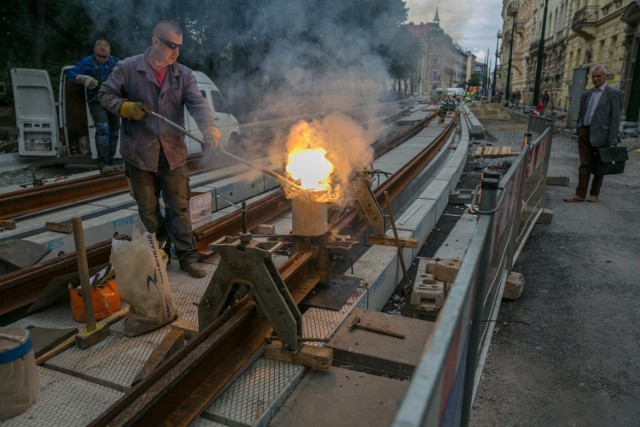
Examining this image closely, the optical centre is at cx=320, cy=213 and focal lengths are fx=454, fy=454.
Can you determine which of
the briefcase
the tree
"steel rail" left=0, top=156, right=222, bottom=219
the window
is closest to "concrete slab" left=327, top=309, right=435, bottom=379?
"steel rail" left=0, top=156, right=222, bottom=219

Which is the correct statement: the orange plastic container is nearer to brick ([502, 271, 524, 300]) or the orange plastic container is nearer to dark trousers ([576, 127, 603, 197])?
brick ([502, 271, 524, 300])

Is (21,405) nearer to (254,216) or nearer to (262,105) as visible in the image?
(254,216)

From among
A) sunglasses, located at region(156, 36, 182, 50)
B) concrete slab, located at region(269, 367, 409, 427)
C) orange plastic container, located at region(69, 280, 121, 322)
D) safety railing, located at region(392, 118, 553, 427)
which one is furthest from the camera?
sunglasses, located at region(156, 36, 182, 50)

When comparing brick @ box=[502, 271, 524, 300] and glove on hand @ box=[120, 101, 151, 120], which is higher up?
glove on hand @ box=[120, 101, 151, 120]

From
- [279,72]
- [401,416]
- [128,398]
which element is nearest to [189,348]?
[128,398]

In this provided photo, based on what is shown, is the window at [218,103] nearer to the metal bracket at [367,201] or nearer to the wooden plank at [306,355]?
the metal bracket at [367,201]

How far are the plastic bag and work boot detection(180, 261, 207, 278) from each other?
0.82 meters

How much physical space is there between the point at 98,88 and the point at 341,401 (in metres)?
7.80

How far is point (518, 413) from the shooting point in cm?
313

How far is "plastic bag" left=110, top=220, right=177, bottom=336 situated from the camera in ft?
10.0

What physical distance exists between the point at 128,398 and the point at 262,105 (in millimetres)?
14100

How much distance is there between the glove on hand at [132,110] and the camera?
144 inches

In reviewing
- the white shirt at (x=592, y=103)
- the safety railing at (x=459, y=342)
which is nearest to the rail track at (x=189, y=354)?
the safety railing at (x=459, y=342)

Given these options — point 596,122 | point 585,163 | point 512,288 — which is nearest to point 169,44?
point 512,288
